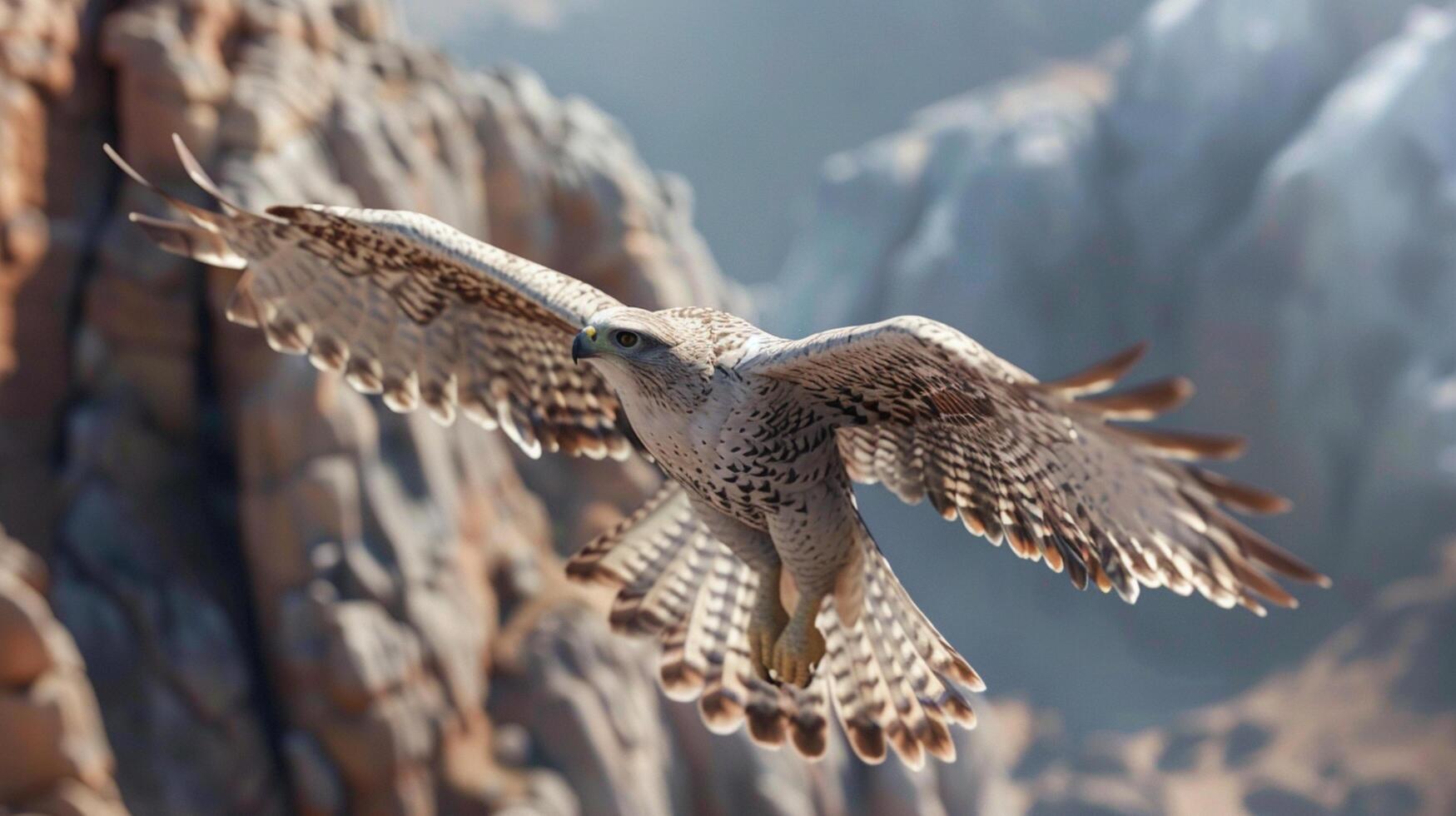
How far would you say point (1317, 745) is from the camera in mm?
16047

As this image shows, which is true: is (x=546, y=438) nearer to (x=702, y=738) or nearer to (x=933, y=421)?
(x=933, y=421)

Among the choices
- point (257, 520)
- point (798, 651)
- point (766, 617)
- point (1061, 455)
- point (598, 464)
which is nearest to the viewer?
point (1061, 455)

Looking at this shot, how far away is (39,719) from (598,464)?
528 centimetres

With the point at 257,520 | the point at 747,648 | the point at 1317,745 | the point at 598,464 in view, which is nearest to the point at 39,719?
the point at 257,520

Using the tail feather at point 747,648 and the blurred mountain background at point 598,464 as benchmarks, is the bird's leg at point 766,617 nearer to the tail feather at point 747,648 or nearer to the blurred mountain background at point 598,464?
the tail feather at point 747,648

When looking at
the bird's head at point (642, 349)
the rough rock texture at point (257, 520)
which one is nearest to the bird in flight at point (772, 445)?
the bird's head at point (642, 349)

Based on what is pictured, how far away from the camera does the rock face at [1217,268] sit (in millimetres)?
18922

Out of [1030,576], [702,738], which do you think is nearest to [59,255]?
[702,738]

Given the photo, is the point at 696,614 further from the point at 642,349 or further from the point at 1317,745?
the point at 1317,745

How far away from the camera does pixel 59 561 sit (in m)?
6.78

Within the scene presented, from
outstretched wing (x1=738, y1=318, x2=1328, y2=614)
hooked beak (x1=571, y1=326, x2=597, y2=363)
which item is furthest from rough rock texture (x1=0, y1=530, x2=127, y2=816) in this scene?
outstretched wing (x1=738, y1=318, x2=1328, y2=614)

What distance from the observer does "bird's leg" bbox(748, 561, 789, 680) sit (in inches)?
94.4

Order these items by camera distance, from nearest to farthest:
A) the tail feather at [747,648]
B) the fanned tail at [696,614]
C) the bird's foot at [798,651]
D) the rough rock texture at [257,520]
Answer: the bird's foot at [798,651] < the tail feather at [747,648] < the fanned tail at [696,614] < the rough rock texture at [257,520]

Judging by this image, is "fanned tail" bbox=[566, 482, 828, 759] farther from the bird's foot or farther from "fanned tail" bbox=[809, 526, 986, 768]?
the bird's foot
